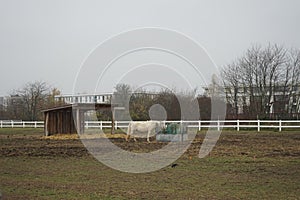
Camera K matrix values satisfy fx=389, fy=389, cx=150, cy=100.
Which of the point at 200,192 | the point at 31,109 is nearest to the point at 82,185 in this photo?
the point at 200,192

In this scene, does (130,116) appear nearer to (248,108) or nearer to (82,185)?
(248,108)

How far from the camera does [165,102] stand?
36375 millimetres

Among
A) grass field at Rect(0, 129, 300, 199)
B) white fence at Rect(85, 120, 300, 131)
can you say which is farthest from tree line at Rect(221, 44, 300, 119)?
grass field at Rect(0, 129, 300, 199)

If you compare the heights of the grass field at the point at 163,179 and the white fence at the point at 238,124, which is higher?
the white fence at the point at 238,124

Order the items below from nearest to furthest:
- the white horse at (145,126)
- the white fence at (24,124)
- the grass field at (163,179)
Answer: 1. the grass field at (163,179)
2. the white horse at (145,126)
3. the white fence at (24,124)

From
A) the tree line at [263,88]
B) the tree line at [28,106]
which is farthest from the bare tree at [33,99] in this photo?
the tree line at [263,88]

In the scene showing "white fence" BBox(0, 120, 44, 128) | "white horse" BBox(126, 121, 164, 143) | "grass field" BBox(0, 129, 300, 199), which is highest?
"white horse" BBox(126, 121, 164, 143)

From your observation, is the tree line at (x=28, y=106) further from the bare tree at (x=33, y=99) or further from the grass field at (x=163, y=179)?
the grass field at (x=163, y=179)

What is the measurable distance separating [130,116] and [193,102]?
23.1 feet

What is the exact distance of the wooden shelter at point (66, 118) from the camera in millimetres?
25656

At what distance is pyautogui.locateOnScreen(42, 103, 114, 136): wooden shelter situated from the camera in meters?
25.7

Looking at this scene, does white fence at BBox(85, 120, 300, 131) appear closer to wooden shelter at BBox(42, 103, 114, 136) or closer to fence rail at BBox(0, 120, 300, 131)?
fence rail at BBox(0, 120, 300, 131)

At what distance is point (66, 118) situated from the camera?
91.7 feet

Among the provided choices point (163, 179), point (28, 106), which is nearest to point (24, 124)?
point (28, 106)
